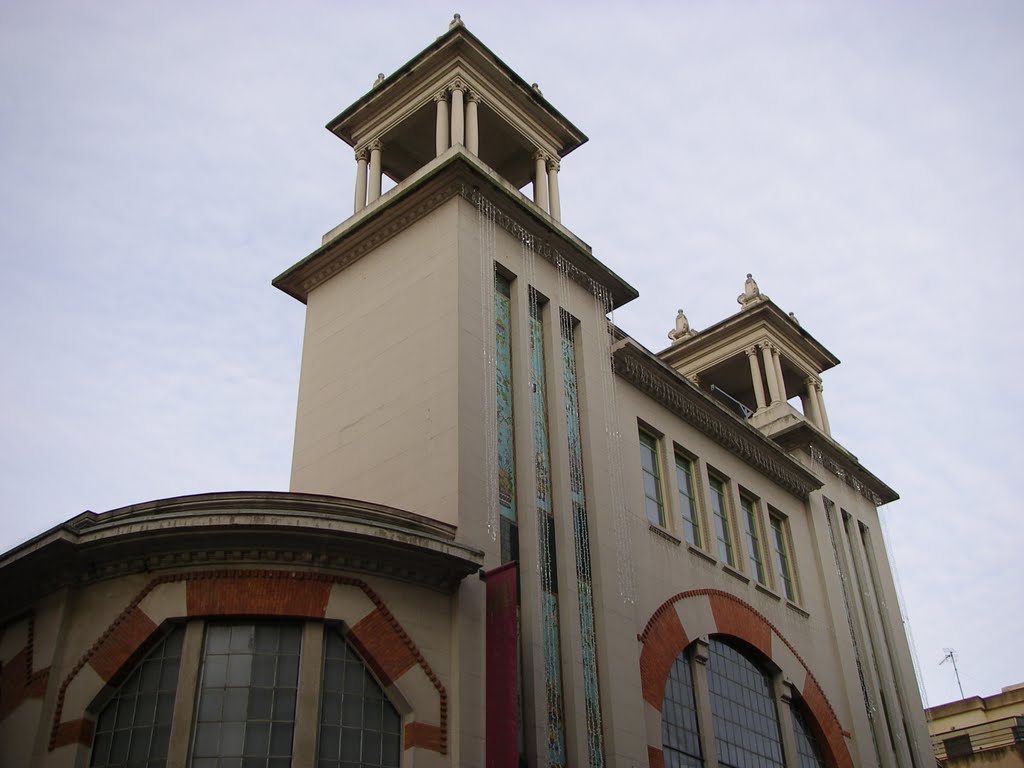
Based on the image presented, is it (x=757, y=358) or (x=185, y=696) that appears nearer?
(x=185, y=696)

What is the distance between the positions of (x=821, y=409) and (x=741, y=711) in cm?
1314

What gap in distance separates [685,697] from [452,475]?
22.8ft

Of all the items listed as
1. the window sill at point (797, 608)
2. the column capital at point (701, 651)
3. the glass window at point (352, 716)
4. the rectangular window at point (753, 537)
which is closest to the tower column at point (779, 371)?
the rectangular window at point (753, 537)

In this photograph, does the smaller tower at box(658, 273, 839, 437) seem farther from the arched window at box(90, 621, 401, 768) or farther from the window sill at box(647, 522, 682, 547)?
the arched window at box(90, 621, 401, 768)

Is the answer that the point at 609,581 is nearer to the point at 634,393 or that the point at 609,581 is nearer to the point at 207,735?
the point at 634,393

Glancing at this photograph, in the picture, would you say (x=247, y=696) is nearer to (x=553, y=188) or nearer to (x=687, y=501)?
(x=687, y=501)

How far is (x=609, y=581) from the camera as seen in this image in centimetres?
2114

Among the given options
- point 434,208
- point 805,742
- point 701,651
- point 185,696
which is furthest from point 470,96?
→ point 805,742

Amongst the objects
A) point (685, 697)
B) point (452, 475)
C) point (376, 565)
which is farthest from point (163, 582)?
point (685, 697)

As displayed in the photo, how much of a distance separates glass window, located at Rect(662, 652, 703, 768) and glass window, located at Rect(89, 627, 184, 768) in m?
9.02

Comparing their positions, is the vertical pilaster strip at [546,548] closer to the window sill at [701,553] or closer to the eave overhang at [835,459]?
the window sill at [701,553]

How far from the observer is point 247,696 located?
16.0m

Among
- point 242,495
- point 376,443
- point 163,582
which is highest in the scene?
point 376,443

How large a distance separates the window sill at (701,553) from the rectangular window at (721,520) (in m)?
0.76
